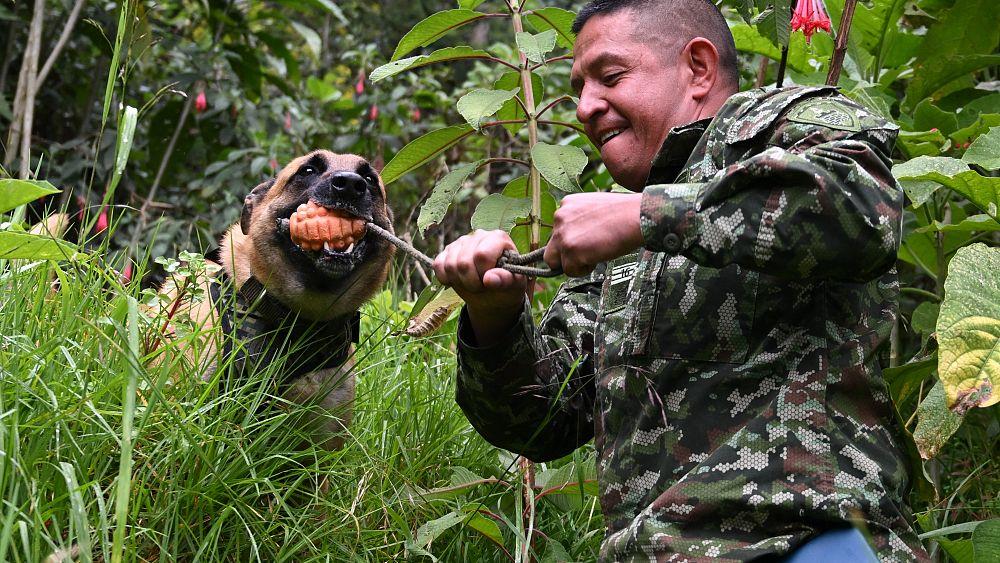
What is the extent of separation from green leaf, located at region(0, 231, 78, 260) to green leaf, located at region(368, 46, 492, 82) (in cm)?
95

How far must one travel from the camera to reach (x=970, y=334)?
2.20 m

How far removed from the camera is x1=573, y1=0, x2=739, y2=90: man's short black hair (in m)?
2.59

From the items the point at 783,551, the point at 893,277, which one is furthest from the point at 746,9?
the point at 783,551

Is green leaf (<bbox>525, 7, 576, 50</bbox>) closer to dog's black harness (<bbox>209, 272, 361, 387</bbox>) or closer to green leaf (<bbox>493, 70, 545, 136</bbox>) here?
green leaf (<bbox>493, 70, 545, 136</bbox>)

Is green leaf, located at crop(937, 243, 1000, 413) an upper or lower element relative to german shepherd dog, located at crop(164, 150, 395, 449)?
upper

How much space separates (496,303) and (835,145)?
874 mm

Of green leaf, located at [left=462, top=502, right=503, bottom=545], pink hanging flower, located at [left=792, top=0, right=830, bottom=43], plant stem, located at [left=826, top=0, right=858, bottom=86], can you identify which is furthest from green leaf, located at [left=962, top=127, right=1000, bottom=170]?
green leaf, located at [left=462, top=502, right=503, bottom=545]

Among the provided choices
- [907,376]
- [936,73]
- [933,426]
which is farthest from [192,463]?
[936,73]

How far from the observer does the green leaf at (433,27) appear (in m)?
3.17

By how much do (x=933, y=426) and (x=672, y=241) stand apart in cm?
82

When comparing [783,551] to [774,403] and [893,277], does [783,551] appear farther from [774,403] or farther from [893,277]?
[893,277]

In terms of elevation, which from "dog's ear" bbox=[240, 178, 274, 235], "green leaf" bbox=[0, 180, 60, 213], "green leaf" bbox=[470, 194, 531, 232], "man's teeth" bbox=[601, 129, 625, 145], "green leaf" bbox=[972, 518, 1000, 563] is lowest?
"green leaf" bbox=[972, 518, 1000, 563]

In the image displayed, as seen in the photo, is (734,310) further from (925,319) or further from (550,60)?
(925,319)

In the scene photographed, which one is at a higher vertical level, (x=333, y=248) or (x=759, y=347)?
(x=759, y=347)
